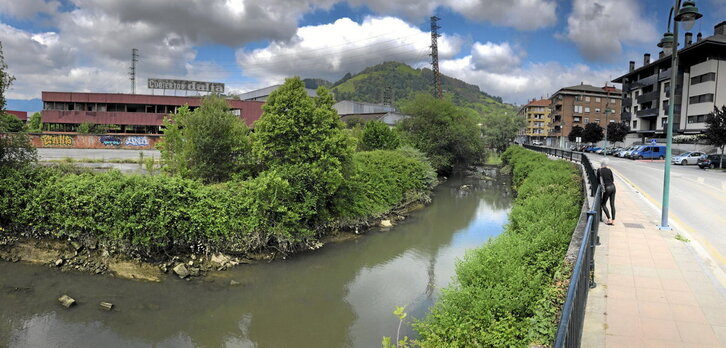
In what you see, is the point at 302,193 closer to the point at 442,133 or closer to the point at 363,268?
the point at 363,268

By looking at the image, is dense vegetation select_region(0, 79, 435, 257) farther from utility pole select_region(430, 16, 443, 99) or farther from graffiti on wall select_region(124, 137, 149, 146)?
utility pole select_region(430, 16, 443, 99)

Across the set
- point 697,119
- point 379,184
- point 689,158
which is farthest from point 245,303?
point 697,119

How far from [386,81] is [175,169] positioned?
181 metres

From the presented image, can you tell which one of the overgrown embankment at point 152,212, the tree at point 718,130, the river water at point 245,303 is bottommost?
the river water at point 245,303

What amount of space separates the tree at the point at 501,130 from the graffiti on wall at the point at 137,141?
51488mm

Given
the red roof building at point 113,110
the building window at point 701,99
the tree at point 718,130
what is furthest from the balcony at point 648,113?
the red roof building at point 113,110

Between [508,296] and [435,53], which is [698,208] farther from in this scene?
[435,53]

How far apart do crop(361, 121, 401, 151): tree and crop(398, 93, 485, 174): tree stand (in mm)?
7949

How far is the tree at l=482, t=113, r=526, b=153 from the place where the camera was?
70125mm

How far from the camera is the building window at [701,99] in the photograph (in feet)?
166

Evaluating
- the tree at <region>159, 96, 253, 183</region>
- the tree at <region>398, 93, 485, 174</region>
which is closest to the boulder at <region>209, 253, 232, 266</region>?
the tree at <region>159, 96, 253, 183</region>

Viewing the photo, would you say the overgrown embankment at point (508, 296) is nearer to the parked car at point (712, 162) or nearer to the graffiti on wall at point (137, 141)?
the parked car at point (712, 162)

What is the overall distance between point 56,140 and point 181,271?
1190 inches

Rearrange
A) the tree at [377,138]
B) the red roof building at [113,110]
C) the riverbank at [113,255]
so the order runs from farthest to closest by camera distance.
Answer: the red roof building at [113,110] → the tree at [377,138] → the riverbank at [113,255]
